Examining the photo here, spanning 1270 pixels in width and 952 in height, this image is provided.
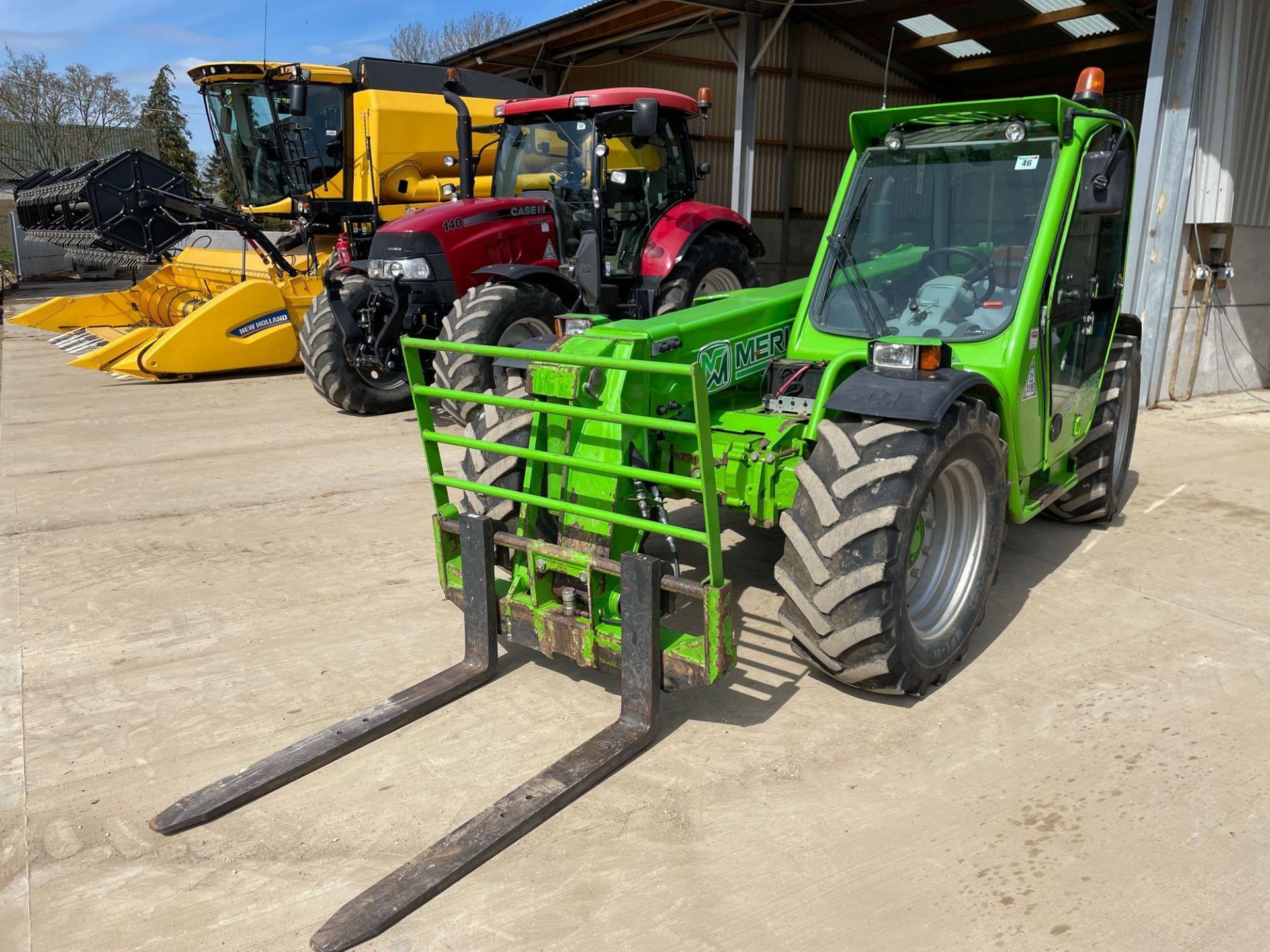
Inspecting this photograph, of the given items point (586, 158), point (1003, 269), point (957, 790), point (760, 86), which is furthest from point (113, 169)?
point (957, 790)

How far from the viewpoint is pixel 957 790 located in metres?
3.00

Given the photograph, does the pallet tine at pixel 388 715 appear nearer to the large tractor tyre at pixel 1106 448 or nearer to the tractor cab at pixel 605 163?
the large tractor tyre at pixel 1106 448

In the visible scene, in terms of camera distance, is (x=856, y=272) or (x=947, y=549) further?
A: (x=856, y=272)

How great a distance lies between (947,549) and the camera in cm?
384

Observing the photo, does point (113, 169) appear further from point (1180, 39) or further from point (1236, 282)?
point (1236, 282)

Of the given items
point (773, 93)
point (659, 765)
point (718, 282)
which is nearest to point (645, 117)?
point (718, 282)

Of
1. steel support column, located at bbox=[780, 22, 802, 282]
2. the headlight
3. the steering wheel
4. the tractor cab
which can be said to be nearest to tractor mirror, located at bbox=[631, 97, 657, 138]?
the tractor cab

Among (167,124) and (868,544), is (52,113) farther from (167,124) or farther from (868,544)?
(868,544)

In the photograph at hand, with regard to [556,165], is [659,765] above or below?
below

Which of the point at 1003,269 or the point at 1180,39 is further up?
the point at 1180,39

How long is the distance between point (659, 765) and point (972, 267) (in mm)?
2486

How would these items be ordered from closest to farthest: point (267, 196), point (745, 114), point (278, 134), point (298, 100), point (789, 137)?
point (298, 100)
point (278, 134)
point (267, 196)
point (745, 114)
point (789, 137)

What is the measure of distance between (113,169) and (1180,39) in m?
11.3

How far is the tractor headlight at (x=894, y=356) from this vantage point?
349 centimetres
